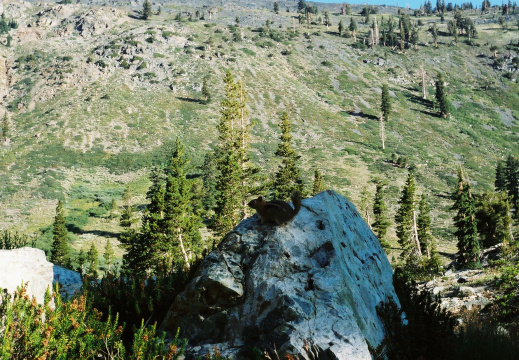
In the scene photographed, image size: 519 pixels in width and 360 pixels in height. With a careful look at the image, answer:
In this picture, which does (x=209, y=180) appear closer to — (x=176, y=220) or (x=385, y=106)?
(x=176, y=220)

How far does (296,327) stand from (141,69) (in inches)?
4939

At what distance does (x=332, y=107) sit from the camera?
116125 mm

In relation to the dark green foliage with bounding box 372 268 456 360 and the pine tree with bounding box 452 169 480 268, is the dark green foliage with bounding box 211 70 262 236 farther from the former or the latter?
the dark green foliage with bounding box 372 268 456 360

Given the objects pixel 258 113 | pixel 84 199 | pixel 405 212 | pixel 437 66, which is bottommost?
pixel 84 199

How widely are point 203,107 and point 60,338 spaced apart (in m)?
102

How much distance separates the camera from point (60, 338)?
504cm

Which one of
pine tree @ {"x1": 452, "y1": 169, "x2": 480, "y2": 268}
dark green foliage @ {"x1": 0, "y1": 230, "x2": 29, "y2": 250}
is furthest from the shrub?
pine tree @ {"x1": 452, "y1": 169, "x2": 480, "y2": 268}

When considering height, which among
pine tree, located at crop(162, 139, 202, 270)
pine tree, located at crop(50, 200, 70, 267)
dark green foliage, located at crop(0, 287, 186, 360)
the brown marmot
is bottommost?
pine tree, located at crop(50, 200, 70, 267)

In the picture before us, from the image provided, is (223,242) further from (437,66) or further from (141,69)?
(437,66)

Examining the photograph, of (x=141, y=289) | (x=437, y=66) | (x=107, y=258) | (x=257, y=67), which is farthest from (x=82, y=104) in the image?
(x=437, y=66)

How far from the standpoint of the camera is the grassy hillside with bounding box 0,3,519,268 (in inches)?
2776

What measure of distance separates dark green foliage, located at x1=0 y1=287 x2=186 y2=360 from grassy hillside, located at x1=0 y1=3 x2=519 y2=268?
1325 inches

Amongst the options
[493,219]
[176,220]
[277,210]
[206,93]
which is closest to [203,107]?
[206,93]

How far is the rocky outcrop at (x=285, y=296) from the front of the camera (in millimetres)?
5277
